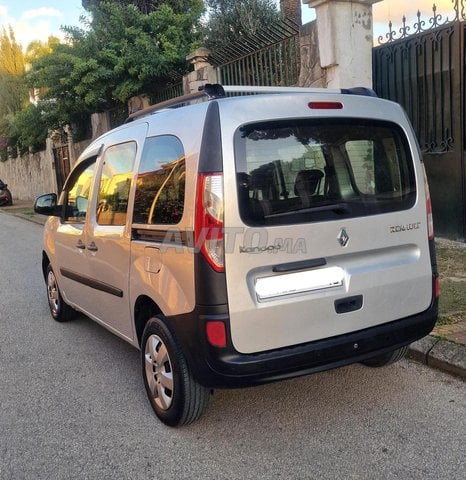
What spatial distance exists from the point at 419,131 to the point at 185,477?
622 centimetres

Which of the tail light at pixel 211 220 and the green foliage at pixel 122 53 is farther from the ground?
the green foliage at pixel 122 53

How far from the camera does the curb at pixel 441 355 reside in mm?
3703

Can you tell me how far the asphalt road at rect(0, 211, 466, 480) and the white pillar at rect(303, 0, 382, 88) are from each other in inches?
200

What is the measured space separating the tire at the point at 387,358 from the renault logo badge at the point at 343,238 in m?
1.17

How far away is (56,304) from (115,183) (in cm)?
236

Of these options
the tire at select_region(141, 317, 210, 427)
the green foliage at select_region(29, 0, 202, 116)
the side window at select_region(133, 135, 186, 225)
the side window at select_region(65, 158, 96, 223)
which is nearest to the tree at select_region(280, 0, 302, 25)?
the green foliage at select_region(29, 0, 202, 116)

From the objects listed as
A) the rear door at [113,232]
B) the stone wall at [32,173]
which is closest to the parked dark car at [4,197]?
the stone wall at [32,173]

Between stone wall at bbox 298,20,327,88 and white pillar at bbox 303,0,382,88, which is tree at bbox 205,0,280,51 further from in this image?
white pillar at bbox 303,0,382,88

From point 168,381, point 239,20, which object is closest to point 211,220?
point 168,381

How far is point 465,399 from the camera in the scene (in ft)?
11.0

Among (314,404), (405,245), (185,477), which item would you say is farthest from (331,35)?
(185,477)

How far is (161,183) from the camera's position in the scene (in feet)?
10.3

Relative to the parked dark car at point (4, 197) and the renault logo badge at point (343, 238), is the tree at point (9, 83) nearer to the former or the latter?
the parked dark car at point (4, 197)

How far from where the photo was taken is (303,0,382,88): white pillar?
25.0ft
